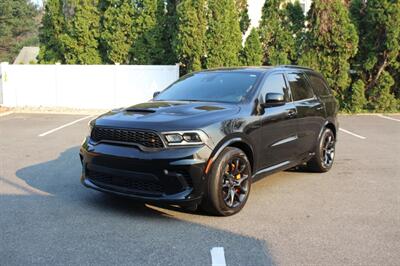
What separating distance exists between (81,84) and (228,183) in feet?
47.6

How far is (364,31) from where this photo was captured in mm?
16672

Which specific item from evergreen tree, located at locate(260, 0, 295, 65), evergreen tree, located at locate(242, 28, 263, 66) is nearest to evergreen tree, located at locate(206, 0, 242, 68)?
evergreen tree, located at locate(242, 28, 263, 66)

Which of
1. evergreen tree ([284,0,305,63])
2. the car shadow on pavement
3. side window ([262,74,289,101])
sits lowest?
the car shadow on pavement

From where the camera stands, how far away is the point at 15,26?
1976 inches

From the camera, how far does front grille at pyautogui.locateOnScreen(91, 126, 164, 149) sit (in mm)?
4824

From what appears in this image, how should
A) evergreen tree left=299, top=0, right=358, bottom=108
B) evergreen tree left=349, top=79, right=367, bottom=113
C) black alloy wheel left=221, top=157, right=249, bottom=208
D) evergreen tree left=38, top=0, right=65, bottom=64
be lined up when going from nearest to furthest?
black alloy wheel left=221, top=157, right=249, bottom=208
evergreen tree left=299, top=0, right=358, bottom=108
evergreen tree left=349, top=79, right=367, bottom=113
evergreen tree left=38, top=0, right=65, bottom=64

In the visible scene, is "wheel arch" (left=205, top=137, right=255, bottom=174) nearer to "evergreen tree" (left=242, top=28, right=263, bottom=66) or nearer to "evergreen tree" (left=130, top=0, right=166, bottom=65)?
"evergreen tree" (left=242, top=28, right=263, bottom=66)

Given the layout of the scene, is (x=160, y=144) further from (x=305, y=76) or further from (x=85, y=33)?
(x=85, y=33)

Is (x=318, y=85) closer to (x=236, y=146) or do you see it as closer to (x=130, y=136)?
(x=236, y=146)

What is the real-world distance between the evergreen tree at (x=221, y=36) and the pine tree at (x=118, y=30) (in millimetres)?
3691

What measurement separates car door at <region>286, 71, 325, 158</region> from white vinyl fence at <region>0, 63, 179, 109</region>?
11042mm

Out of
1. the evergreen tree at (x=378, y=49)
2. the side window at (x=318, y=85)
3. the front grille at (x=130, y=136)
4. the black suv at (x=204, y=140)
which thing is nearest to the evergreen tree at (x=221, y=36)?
the evergreen tree at (x=378, y=49)

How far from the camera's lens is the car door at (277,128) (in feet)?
19.3

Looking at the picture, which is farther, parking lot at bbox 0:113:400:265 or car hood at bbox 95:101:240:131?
car hood at bbox 95:101:240:131
